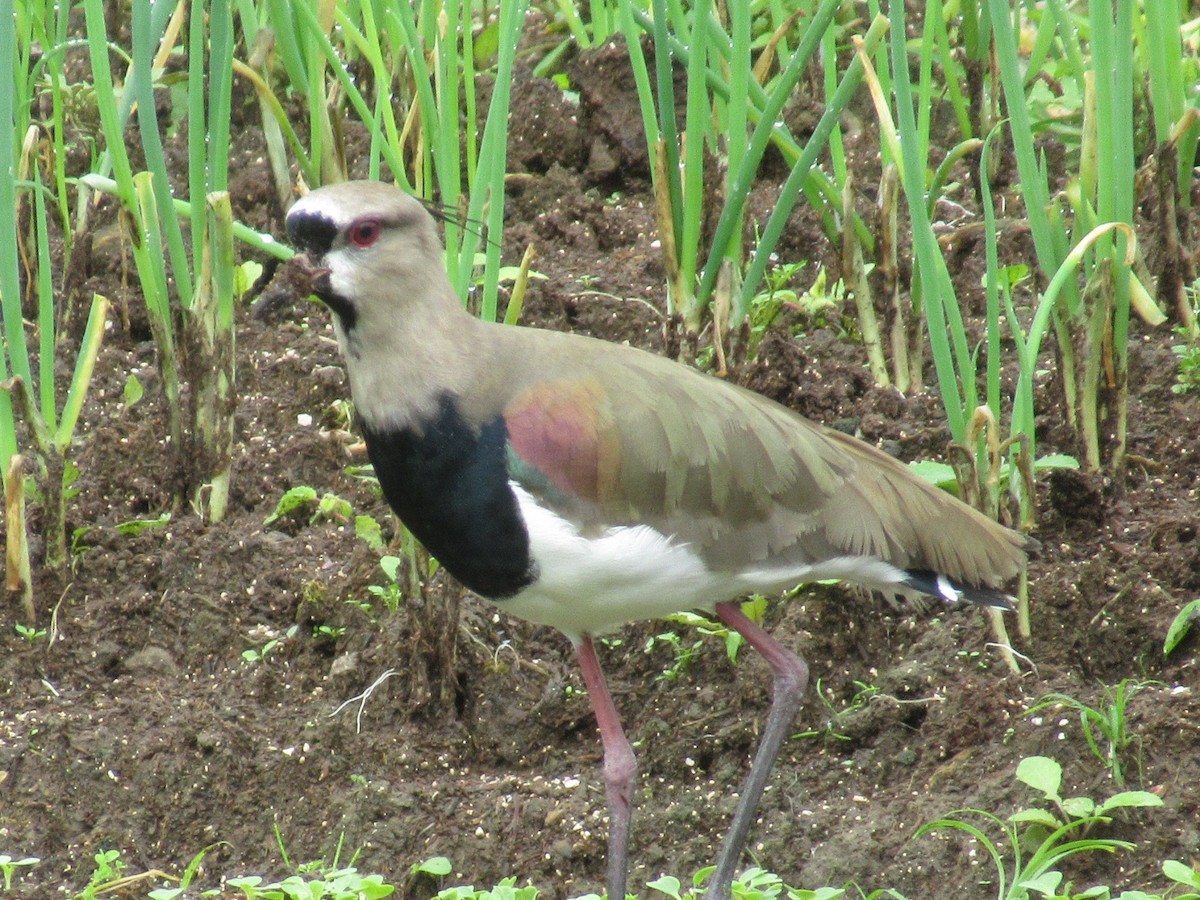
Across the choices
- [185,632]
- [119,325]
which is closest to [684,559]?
[185,632]

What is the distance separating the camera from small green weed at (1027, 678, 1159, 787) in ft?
9.78

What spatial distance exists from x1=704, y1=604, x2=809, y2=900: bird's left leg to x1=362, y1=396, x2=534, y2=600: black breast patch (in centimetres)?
57

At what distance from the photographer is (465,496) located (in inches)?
115

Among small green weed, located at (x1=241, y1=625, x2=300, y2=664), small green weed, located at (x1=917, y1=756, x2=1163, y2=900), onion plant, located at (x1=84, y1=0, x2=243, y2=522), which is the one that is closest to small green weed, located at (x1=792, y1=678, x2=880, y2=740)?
small green weed, located at (x1=917, y1=756, x2=1163, y2=900)

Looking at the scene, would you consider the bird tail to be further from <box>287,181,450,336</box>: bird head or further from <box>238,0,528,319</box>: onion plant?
<box>287,181,450,336</box>: bird head

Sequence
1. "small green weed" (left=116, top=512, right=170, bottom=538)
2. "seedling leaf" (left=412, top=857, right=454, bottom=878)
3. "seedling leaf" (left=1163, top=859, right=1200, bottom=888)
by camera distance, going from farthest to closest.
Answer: "small green weed" (left=116, top=512, right=170, bottom=538), "seedling leaf" (left=412, top=857, right=454, bottom=878), "seedling leaf" (left=1163, top=859, right=1200, bottom=888)

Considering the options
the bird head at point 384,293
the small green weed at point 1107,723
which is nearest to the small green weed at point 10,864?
the bird head at point 384,293

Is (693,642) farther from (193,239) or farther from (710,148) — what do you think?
(193,239)

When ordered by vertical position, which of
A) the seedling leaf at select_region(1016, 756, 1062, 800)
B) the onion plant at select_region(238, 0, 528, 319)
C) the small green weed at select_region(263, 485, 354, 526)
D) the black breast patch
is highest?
the onion plant at select_region(238, 0, 528, 319)

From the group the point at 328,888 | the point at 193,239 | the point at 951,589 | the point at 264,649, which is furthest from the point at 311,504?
the point at 951,589

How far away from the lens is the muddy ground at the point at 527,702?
10.3 ft

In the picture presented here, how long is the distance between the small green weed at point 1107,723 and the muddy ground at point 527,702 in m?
0.02

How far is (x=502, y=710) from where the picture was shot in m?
3.60

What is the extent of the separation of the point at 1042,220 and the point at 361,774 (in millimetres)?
1889
